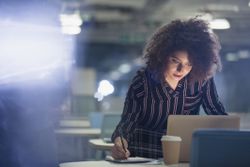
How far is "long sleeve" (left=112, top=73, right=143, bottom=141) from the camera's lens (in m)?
2.42

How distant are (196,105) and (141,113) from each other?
276 millimetres

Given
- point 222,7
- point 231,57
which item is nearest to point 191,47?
point 222,7

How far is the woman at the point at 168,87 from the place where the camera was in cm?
243

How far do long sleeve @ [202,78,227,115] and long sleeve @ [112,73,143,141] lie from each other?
0.32 metres

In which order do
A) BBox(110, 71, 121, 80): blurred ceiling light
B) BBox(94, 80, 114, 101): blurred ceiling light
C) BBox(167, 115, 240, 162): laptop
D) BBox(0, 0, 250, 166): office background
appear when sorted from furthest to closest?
BBox(110, 71, 121, 80): blurred ceiling light < BBox(94, 80, 114, 101): blurred ceiling light < BBox(167, 115, 240, 162): laptop < BBox(0, 0, 250, 166): office background

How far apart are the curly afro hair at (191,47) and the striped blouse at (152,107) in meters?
0.05

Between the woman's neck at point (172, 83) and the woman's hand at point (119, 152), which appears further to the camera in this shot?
the woman's neck at point (172, 83)

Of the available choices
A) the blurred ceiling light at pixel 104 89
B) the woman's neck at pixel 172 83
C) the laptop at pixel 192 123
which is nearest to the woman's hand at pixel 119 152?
the laptop at pixel 192 123

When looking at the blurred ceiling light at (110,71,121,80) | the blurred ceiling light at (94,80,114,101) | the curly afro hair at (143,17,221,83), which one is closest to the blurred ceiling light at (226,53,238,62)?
the blurred ceiling light at (94,80,114,101)

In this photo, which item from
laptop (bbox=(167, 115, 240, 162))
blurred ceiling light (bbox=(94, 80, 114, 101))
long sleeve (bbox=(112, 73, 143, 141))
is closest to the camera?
laptop (bbox=(167, 115, 240, 162))

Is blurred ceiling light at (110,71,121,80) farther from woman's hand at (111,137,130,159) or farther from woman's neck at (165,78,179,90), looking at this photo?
woman's hand at (111,137,130,159)

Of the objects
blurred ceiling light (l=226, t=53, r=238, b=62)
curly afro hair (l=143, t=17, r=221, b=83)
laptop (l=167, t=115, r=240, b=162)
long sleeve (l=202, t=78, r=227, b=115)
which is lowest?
laptop (l=167, t=115, r=240, b=162)

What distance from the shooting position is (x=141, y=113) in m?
2.44

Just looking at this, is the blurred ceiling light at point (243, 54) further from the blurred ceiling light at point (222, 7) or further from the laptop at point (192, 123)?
the laptop at point (192, 123)
